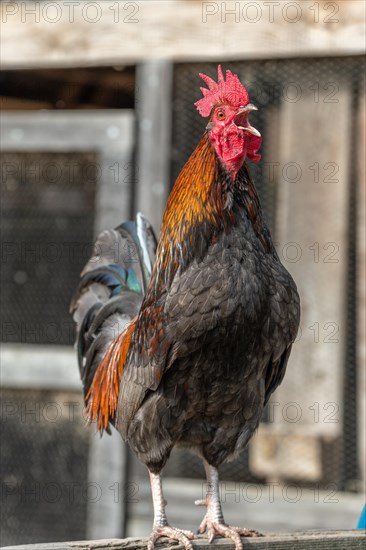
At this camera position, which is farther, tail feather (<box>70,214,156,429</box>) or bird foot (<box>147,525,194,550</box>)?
tail feather (<box>70,214,156,429</box>)

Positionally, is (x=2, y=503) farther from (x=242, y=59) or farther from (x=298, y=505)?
(x=242, y=59)

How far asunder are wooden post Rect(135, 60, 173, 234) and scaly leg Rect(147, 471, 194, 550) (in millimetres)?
1453

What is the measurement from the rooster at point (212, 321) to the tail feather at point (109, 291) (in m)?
0.34

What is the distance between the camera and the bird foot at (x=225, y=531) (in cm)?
242

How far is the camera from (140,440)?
263 centimetres

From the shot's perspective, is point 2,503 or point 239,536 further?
point 2,503

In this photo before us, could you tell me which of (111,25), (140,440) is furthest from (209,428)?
(111,25)

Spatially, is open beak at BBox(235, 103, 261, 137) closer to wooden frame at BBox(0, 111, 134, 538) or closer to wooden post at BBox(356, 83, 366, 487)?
wooden frame at BBox(0, 111, 134, 538)

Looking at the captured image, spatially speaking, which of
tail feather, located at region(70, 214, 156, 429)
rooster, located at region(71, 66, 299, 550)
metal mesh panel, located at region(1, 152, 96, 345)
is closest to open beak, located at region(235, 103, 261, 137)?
rooster, located at region(71, 66, 299, 550)

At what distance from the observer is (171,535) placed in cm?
242

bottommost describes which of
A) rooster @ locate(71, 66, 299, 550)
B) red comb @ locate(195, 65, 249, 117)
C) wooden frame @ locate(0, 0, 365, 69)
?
rooster @ locate(71, 66, 299, 550)

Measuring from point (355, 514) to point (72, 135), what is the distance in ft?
6.46

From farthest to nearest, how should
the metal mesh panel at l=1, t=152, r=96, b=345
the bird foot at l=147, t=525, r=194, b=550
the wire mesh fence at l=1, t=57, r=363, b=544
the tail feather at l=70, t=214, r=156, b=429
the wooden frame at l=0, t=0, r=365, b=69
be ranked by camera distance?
the metal mesh panel at l=1, t=152, r=96, b=345, the wire mesh fence at l=1, t=57, r=363, b=544, the wooden frame at l=0, t=0, r=365, b=69, the tail feather at l=70, t=214, r=156, b=429, the bird foot at l=147, t=525, r=194, b=550

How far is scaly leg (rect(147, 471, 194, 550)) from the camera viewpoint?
236 centimetres
